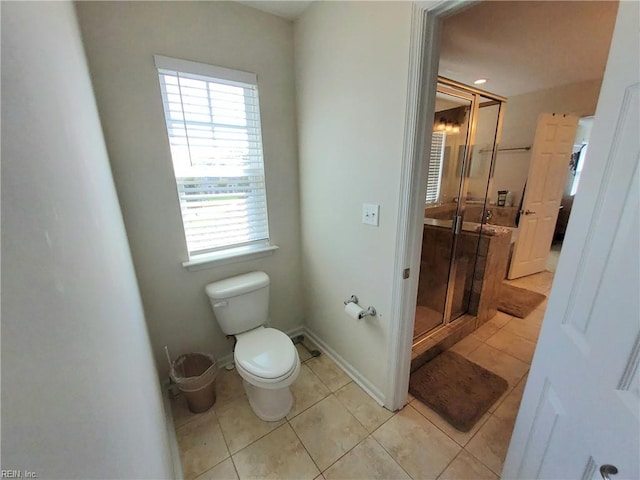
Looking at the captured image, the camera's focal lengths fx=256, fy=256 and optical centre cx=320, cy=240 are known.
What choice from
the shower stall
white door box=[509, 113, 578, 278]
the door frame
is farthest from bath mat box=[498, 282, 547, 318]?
the door frame

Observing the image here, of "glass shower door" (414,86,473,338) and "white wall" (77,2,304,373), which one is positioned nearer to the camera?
"white wall" (77,2,304,373)

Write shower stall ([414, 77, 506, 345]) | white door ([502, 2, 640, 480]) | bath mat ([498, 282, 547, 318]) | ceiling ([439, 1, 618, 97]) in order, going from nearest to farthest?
white door ([502, 2, 640, 480]) < ceiling ([439, 1, 618, 97]) < shower stall ([414, 77, 506, 345]) < bath mat ([498, 282, 547, 318])

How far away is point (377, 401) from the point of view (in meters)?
1.67

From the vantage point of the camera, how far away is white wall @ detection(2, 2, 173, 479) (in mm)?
250

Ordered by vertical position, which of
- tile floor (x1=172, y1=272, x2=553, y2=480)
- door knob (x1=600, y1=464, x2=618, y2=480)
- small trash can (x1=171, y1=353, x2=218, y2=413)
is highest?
door knob (x1=600, y1=464, x2=618, y2=480)

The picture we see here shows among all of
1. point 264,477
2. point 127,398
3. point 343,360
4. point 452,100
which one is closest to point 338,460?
point 264,477

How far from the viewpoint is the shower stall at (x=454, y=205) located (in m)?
2.22

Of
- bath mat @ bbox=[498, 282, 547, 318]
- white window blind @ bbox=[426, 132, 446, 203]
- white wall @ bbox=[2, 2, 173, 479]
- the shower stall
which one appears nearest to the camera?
white wall @ bbox=[2, 2, 173, 479]

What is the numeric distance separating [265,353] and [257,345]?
0.33 ft

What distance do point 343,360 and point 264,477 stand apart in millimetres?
851

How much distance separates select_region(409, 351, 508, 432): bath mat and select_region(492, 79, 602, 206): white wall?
293cm

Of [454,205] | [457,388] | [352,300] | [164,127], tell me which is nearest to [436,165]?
[454,205]

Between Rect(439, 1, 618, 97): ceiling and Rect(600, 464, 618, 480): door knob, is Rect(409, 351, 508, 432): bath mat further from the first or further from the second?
A: Rect(439, 1, 618, 97): ceiling

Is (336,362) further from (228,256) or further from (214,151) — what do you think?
(214,151)
